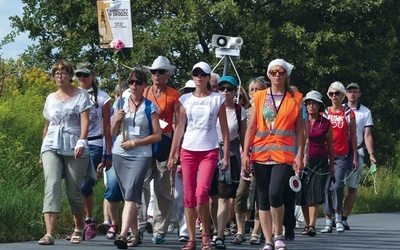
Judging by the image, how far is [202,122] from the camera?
39.1ft

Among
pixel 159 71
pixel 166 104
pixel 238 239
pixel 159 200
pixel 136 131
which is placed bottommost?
pixel 238 239

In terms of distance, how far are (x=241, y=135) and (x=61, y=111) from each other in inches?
88.6

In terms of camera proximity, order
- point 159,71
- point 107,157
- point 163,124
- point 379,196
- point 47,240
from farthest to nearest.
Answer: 1. point 379,196
2. point 159,71
3. point 163,124
4. point 107,157
5. point 47,240

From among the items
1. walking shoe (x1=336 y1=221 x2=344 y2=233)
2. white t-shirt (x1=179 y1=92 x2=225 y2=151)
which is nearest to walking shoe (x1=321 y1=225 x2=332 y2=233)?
walking shoe (x1=336 y1=221 x2=344 y2=233)

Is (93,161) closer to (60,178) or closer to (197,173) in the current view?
(60,178)

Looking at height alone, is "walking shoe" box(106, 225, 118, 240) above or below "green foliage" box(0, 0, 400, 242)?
below

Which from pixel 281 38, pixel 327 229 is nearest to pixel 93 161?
pixel 327 229

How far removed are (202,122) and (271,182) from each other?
996 mm

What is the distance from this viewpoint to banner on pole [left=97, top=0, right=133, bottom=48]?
12.5m

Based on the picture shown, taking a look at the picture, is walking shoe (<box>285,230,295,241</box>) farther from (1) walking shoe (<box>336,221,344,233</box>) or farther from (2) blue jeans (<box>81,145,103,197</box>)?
(1) walking shoe (<box>336,221,344,233</box>)

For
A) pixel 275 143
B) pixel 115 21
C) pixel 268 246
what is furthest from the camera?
pixel 115 21

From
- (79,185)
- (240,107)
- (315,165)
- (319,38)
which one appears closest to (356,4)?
(319,38)

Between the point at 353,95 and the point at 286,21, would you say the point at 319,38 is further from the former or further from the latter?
the point at 353,95

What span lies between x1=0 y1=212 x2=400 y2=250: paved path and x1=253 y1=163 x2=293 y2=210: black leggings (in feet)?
4.24
